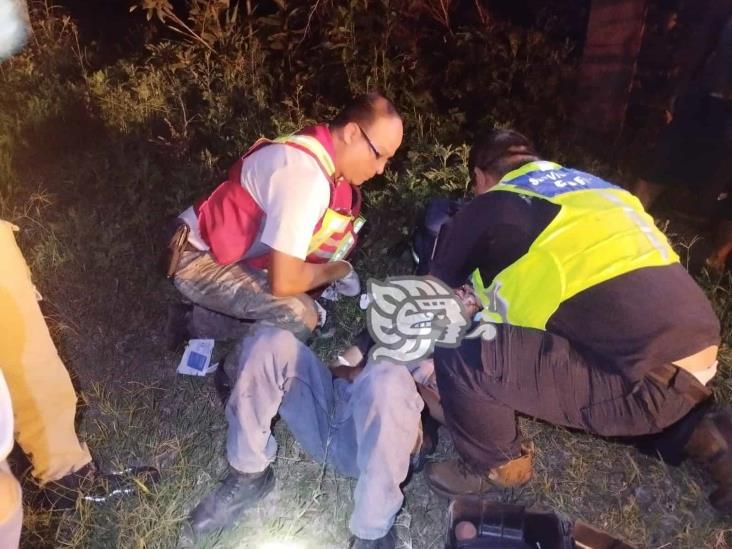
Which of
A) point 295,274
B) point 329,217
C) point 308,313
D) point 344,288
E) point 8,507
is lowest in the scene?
point 344,288

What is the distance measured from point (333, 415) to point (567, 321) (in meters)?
0.95

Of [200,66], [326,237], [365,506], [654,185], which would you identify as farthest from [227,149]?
[365,506]

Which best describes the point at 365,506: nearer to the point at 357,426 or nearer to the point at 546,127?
the point at 357,426

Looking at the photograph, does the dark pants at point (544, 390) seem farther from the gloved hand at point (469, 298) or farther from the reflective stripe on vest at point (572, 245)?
the gloved hand at point (469, 298)

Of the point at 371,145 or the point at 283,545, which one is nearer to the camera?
the point at 283,545

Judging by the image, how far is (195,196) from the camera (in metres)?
→ 4.55

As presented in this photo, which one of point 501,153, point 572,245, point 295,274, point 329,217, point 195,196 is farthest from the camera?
point 195,196

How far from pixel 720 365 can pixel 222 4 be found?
4.27m

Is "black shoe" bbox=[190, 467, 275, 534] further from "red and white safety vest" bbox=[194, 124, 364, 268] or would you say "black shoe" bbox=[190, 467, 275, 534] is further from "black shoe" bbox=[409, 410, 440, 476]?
"red and white safety vest" bbox=[194, 124, 364, 268]

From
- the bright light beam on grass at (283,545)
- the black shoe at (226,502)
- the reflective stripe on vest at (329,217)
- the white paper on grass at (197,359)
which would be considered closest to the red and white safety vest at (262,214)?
the reflective stripe on vest at (329,217)

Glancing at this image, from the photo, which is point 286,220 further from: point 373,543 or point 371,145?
point 373,543

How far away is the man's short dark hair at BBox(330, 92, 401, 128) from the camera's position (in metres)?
2.81

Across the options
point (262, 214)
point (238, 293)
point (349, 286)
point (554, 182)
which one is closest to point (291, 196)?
point (262, 214)

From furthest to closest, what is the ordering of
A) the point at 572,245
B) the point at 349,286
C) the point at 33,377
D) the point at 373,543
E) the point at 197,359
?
the point at 349,286
the point at 197,359
the point at 373,543
the point at 33,377
the point at 572,245
